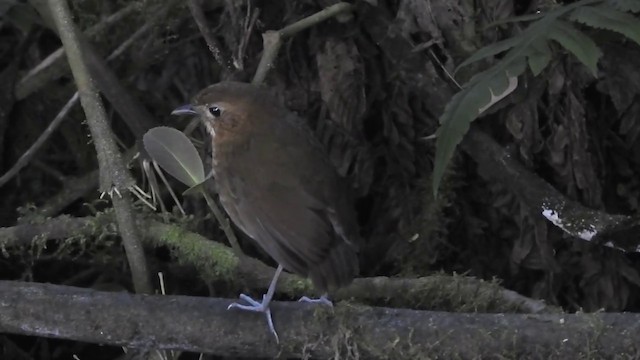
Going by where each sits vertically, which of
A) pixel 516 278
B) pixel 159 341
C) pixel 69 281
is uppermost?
pixel 159 341

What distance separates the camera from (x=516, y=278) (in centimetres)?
335

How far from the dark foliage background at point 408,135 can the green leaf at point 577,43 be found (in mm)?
361

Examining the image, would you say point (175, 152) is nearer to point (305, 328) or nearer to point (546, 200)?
point (305, 328)

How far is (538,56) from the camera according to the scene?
8.46 ft

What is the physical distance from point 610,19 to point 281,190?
93cm

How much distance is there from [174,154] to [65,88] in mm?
1027

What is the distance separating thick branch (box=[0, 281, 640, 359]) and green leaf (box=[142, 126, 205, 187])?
0.39 metres

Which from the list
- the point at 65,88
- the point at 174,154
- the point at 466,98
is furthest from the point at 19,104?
the point at 466,98

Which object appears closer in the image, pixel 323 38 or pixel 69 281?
pixel 323 38

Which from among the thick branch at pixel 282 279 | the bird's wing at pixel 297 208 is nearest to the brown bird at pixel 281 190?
the bird's wing at pixel 297 208

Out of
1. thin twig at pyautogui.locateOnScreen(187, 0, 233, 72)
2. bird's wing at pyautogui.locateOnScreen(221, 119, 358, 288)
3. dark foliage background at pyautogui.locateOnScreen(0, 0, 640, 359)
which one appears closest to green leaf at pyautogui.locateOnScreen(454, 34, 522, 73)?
dark foliage background at pyautogui.locateOnScreen(0, 0, 640, 359)

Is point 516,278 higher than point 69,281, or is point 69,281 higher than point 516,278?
point 69,281

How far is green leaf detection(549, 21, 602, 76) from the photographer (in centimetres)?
249

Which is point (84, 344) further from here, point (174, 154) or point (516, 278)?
point (516, 278)
